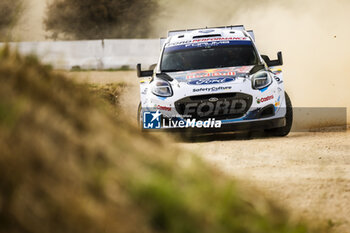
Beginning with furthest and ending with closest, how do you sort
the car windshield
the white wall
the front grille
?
the white wall → the car windshield → the front grille

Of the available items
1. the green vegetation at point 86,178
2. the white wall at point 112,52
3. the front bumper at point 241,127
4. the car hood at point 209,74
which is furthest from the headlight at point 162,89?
the white wall at point 112,52

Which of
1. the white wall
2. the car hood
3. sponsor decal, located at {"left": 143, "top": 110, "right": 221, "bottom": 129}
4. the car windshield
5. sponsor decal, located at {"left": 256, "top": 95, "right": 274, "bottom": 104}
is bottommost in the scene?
sponsor decal, located at {"left": 143, "top": 110, "right": 221, "bottom": 129}

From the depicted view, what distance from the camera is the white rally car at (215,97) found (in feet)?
32.2

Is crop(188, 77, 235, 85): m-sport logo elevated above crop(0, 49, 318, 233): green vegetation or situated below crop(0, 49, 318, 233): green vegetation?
above

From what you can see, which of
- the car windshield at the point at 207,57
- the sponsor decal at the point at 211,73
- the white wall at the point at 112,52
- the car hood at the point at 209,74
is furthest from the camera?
the white wall at the point at 112,52

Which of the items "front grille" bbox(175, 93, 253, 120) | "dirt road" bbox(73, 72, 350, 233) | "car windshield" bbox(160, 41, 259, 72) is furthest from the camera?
"car windshield" bbox(160, 41, 259, 72)

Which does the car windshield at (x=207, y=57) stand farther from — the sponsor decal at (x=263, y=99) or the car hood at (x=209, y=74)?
the sponsor decal at (x=263, y=99)

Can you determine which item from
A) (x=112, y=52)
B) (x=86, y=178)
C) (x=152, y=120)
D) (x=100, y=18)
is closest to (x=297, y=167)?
(x=152, y=120)

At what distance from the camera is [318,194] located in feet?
18.6

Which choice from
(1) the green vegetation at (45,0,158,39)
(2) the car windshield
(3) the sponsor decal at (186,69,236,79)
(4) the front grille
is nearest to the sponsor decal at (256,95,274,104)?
(4) the front grille

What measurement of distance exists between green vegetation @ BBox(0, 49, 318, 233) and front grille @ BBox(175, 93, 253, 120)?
587 cm

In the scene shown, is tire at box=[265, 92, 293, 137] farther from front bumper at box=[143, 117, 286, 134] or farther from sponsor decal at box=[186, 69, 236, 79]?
sponsor decal at box=[186, 69, 236, 79]

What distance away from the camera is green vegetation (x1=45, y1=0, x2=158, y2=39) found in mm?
49531

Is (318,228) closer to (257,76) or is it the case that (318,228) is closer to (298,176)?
(298,176)
